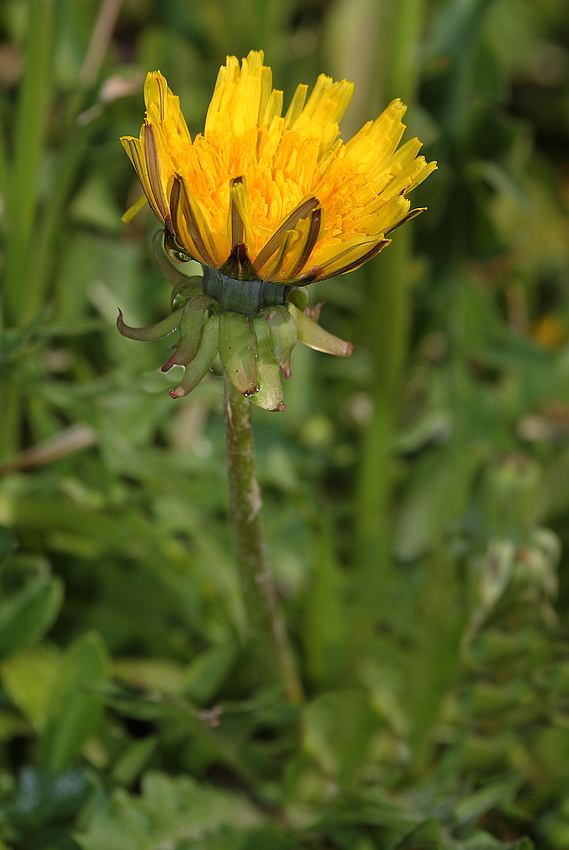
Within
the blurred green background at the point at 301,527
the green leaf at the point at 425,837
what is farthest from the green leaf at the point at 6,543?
the green leaf at the point at 425,837

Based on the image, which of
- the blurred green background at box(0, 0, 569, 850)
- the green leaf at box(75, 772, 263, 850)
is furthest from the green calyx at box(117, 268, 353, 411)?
the green leaf at box(75, 772, 263, 850)

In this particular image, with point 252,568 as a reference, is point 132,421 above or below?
above

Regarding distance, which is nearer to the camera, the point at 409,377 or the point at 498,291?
the point at 409,377

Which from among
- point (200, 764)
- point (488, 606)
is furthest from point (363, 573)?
point (200, 764)

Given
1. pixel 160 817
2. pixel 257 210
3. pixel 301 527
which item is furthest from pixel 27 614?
pixel 257 210

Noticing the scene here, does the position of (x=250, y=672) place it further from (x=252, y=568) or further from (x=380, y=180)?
(x=380, y=180)

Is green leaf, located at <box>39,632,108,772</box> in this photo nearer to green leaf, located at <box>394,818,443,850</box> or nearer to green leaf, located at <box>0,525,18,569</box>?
green leaf, located at <box>0,525,18,569</box>
